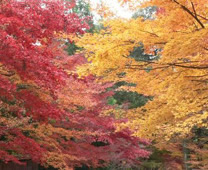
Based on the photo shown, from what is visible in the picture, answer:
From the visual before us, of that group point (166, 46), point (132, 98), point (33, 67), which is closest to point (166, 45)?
point (166, 46)

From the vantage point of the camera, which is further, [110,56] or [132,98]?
[132,98]

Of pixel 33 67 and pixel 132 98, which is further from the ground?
pixel 132 98

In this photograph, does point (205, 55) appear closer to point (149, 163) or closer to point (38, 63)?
point (38, 63)

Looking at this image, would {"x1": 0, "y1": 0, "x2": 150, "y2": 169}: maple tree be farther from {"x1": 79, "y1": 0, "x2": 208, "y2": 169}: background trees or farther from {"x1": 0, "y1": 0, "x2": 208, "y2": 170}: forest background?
{"x1": 79, "y1": 0, "x2": 208, "y2": 169}: background trees

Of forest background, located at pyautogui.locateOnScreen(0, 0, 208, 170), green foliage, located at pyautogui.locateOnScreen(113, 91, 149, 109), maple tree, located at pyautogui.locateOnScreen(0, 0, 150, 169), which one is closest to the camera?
forest background, located at pyautogui.locateOnScreen(0, 0, 208, 170)

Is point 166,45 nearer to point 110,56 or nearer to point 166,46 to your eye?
point 166,46

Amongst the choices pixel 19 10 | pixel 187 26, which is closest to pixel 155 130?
pixel 187 26

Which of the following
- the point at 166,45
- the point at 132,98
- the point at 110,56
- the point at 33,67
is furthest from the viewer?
the point at 132,98

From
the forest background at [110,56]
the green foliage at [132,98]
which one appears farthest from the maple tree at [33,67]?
the green foliage at [132,98]

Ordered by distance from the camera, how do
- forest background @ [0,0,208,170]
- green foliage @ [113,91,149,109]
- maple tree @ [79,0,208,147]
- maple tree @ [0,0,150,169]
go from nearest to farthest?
maple tree @ [79,0,208,147] → forest background @ [0,0,208,170] → maple tree @ [0,0,150,169] → green foliage @ [113,91,149,109]

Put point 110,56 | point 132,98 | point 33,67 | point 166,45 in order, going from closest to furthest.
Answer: point 166,45 → point 110,56 → point 33,67 → point 132,98

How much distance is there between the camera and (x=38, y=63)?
5.50 metres

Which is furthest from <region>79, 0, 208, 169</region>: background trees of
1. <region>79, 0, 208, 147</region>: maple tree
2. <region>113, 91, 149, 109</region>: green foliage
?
<region>113, 91, 149, 109</region>: green foliage

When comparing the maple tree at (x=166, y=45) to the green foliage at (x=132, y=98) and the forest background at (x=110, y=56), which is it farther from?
the green foliage at (x=132, y=98)
